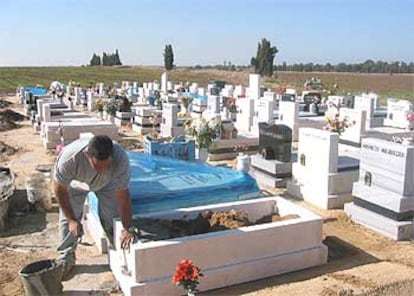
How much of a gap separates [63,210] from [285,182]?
5511 mm

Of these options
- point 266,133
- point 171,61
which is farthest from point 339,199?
point 171,61

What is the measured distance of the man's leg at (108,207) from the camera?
5.40 metres

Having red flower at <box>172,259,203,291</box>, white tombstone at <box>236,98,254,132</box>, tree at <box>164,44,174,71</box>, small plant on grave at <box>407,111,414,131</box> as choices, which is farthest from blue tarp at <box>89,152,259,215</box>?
tree at <box>164,44,174,71</box>

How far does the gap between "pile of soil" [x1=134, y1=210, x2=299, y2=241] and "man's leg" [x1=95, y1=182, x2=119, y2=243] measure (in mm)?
298

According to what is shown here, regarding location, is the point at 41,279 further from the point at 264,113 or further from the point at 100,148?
the point at 264,113

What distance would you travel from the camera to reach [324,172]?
27.4 ft

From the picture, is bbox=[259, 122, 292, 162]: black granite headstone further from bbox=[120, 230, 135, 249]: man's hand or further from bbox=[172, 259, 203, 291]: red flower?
bbox=[172, 259, 203, 291]: red flower

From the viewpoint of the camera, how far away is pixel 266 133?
9.84 meters

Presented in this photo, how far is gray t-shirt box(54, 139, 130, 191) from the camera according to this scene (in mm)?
4840

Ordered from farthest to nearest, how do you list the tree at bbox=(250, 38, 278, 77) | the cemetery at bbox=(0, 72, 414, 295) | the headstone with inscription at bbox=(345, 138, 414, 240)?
the tree at bbox=(250, 38, 278, 77)
the headstone with inscription at bbox=(345, 138, 414, 240)
the cemetery at bbox=(0, 72, 414, 295)

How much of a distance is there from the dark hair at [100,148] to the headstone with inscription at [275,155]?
542cm

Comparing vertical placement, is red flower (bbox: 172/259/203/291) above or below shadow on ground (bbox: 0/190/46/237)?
above

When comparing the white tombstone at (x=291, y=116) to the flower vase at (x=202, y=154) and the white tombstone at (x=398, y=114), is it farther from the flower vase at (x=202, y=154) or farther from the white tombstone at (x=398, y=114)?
the flower vase at (x=202, y=154)

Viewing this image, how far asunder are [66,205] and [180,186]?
104 inches
